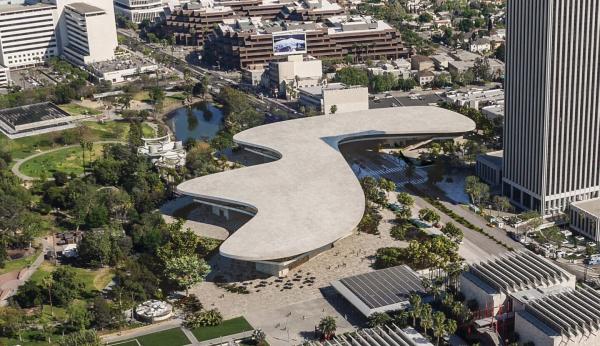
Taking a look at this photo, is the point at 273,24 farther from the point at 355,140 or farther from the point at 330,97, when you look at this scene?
the point at 355,140

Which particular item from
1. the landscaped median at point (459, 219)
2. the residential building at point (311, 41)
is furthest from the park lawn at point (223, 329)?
the residential building at point (311, 41)

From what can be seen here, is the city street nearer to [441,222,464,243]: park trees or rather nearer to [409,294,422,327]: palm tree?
[441,222,464,243]: park trees

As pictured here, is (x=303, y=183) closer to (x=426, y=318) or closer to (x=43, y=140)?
(x=426, y=318)

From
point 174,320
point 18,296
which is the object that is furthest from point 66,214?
point 174,320

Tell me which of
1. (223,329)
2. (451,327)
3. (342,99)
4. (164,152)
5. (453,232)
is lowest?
(223,329)

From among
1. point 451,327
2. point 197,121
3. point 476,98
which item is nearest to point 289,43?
point 197,121

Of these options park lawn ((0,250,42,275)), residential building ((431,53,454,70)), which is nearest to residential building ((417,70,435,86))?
residential building ((431,53,454,70))
